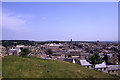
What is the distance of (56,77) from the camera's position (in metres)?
10.9

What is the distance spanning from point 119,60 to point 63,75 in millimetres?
30872

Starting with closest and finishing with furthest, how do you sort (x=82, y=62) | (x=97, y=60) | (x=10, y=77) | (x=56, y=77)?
(x=10, y=77), (x=56, y=77), (x=97, y=60), (x=82, y=62)

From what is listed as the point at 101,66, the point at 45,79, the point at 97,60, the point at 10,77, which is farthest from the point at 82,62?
the point at 10,77

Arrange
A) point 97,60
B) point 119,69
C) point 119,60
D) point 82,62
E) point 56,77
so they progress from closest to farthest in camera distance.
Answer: point 56,77, point 97,60, point 119,69, point 82,62, point 119,60

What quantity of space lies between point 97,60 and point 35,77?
548 inches

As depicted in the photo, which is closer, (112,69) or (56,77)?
(56,77)

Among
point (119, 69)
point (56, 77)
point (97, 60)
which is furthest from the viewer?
point (119, 69)

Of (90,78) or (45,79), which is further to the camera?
(90,78)

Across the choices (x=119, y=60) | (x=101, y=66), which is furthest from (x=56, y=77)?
(x=119, y=60)

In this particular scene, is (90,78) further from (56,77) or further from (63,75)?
(56,77)

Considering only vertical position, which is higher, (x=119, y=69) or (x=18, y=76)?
(x=18, y=76)

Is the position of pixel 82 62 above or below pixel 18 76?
below

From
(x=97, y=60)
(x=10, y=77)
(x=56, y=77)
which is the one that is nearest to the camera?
(x=10, y=77)

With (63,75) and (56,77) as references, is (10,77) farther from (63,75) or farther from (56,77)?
(63,75)
